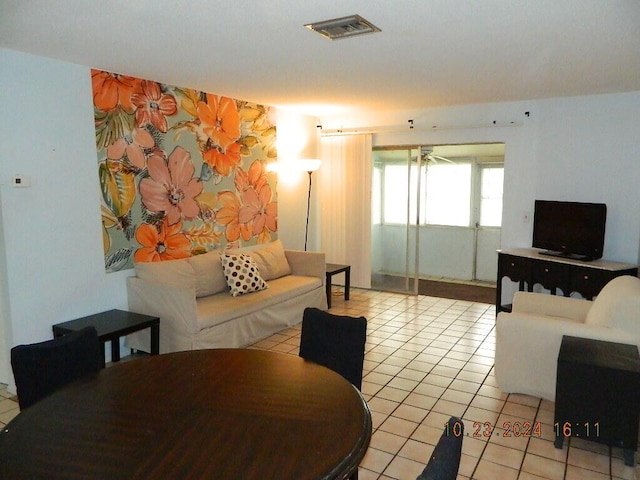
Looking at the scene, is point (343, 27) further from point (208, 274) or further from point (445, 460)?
point (208, 274)

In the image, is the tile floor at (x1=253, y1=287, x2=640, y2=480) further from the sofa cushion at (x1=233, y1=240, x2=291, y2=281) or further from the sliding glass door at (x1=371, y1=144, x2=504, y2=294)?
the sliding glass door at (x1=371, y1=144, x2=504, y2=294)

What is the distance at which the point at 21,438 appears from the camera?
62.2 inches

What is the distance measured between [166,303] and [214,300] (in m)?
0.64

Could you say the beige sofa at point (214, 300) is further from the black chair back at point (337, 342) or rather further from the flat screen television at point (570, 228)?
the flat screen television at point (570, 228)

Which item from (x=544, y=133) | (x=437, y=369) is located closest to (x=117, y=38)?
(x=437, y=369)

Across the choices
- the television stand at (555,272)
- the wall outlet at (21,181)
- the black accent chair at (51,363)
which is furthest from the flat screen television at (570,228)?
the wall outlet at (21,181)

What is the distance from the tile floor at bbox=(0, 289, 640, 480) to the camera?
254 cm

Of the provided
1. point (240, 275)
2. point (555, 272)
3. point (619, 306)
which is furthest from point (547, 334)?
point (240, 275)

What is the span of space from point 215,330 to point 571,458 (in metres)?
2.68

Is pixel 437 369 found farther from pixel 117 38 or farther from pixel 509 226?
pixel 117 38

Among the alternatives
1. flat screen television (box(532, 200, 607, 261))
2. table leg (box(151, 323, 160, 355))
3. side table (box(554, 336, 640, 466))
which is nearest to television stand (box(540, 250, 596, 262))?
flat screen television (box(532, 200, 607, 261))

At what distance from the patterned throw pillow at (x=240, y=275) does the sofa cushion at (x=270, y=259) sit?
1.25 feet

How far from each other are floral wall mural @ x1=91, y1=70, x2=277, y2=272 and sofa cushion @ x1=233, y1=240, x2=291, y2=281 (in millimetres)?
207

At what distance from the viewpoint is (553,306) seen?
385cm
